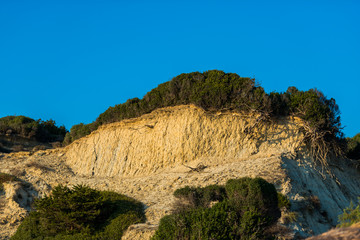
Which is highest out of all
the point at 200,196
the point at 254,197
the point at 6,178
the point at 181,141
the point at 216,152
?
the point at 181,141

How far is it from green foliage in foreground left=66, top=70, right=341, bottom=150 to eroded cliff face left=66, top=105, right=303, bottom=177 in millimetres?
613

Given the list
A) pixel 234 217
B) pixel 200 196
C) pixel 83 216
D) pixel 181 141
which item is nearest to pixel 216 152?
pixel 181 141

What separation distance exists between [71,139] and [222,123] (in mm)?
17293

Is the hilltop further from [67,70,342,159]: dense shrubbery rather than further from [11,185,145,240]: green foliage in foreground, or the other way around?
[11,185,145,240]: green foliage in foreground

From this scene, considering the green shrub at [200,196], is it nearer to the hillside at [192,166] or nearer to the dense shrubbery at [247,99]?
the hillside at [192,166]

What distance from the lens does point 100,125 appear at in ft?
105

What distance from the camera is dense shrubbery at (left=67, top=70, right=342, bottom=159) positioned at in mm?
22734

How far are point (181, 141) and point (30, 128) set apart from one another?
986 inches

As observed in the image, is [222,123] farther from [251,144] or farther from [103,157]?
[103,157]

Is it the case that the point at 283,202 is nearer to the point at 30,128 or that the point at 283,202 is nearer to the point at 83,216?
the point at 83,216

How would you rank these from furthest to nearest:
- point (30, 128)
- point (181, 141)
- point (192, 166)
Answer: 1. point (30, 128)
2. point (181, 141)
3. point (192, 166)

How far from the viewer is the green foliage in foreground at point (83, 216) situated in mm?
18875

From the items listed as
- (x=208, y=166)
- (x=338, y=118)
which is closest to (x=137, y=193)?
(x=208, y=166)

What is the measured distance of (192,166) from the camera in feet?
77.1
